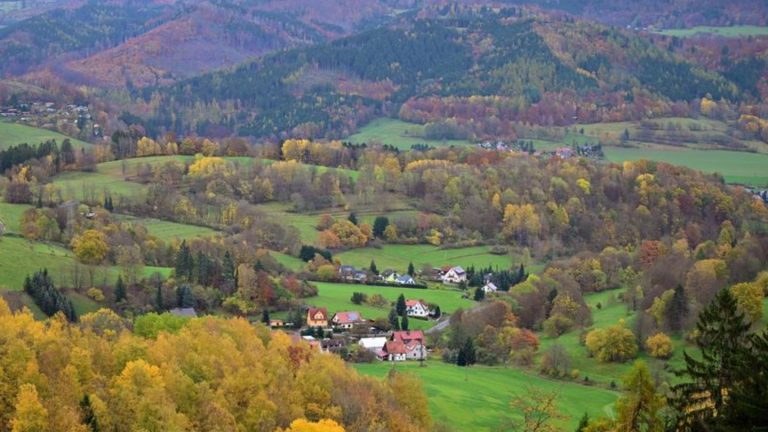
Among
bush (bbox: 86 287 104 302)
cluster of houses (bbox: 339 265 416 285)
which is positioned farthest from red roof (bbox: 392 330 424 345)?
cluster of houses (bbox: 339 265 416 285)

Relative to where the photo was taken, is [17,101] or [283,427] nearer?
[283,427]

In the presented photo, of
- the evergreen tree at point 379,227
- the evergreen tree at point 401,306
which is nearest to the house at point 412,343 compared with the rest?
the evergreen tree at point 401,306

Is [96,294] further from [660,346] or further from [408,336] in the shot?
[660,346]

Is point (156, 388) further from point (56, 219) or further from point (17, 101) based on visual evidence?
point (17, 101)

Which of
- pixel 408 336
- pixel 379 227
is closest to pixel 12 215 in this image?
pixel 379 227

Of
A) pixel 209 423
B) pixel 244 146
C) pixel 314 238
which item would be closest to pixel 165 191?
pixel 314 238
